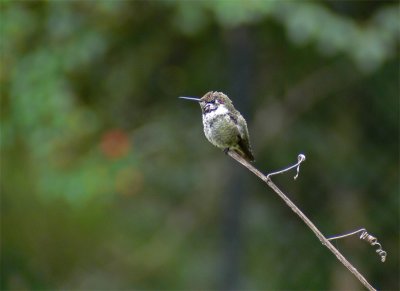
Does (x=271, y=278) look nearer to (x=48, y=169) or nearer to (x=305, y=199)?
(x=305, y=199)

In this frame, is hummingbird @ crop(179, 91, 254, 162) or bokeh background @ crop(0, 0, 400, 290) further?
bokeh background @ crop(0, 0, 400, 290)

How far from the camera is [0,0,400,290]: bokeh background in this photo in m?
7.89

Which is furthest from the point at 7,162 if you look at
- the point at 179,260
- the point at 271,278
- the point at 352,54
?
the point at 352,54

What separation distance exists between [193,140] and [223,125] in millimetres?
5776

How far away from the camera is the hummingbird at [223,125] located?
344 centimetres

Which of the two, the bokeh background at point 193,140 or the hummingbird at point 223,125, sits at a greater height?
the hummingbird at point 223,125

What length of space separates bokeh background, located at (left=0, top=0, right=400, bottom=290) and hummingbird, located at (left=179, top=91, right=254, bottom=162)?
155 inches

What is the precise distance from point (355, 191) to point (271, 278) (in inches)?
52.9

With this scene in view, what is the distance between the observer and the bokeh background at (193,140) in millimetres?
7891

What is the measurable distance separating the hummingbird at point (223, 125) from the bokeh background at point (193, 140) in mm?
3926

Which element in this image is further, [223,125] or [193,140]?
[193,140]

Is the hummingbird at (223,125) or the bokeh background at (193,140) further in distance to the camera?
the bokeh background at (193,140)

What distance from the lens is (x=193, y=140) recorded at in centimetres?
930

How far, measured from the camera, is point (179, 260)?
34.3ft
